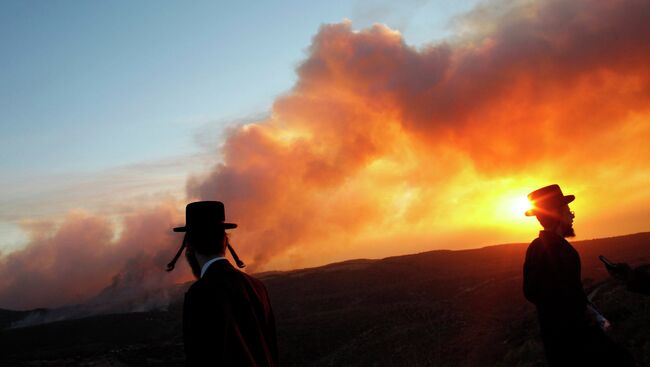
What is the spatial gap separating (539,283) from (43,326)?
64.8 metres

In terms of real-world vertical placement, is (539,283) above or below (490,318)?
above

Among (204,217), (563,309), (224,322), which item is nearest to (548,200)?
(563,309)

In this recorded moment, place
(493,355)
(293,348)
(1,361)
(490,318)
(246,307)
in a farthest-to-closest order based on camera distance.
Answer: (1,361), (293,348), (490,318), (493,355), (246,307)

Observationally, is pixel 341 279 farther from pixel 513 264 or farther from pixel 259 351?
pixel 259 351

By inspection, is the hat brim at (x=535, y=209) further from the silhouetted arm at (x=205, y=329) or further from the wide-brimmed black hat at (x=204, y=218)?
the silhouetted arm at (x=205, y=329)

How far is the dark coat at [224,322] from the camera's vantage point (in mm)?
3113

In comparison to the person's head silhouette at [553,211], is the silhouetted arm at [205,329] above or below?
below

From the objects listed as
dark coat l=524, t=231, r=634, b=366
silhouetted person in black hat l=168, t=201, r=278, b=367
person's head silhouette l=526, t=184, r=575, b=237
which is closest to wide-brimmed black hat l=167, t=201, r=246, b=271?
silhouetted person in black hat l=168, t=201, r=278, b=367

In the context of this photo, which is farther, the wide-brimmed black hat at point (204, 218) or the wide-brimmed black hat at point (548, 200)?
the wide-brimmed black hat at point (548, 200)

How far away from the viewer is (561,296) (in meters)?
6.06

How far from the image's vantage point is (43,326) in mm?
59062

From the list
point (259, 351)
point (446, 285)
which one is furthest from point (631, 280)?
point (446, 285)

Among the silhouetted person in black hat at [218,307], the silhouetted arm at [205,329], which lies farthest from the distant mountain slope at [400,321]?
the silhouetted arm at [205,329]

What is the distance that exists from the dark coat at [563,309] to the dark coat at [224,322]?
3.95 meters
